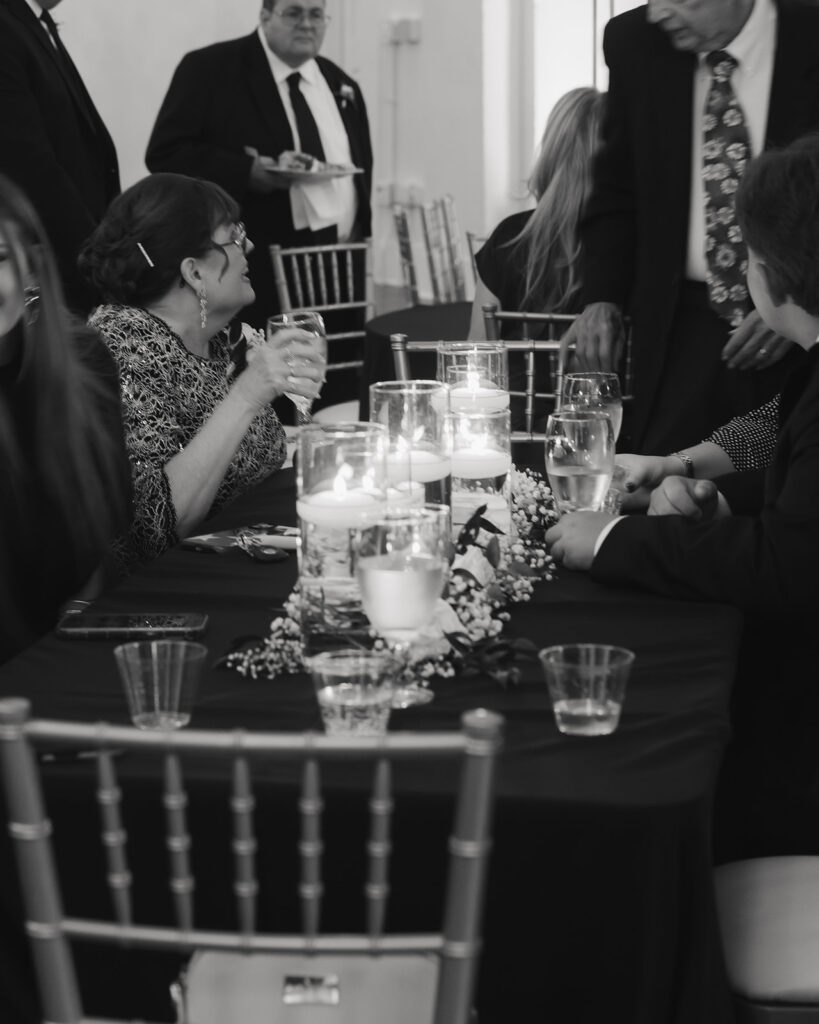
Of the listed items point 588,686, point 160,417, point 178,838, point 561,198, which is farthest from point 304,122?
point 178,838

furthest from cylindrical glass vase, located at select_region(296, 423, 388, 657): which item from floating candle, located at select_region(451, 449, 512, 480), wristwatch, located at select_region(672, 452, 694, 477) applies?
wristwatch, located at select_region(672, 452, 694, 477)

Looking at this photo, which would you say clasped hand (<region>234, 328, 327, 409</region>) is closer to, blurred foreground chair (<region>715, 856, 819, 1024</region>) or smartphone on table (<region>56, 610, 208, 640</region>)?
smartphone on table (<region>56, 610, 208, 640</region>)

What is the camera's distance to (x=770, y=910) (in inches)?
58.0

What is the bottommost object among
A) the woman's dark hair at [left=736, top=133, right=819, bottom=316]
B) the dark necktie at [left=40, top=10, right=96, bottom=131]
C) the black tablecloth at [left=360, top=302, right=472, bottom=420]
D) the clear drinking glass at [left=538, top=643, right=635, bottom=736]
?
the black tablecloth at [left=360, top=302, right=472, bottom=420]

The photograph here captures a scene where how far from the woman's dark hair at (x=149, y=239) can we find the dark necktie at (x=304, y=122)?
2.74 m

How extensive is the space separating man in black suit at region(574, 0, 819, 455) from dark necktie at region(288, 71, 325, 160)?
2.28 metres

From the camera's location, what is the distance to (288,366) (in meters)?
2.28

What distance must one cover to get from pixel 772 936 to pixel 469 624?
446 millimetres

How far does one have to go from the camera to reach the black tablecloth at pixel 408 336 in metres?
3.72

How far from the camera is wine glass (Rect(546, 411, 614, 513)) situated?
1.94m

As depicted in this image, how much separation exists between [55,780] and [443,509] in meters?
0.45

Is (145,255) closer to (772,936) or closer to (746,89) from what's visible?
(746,89)

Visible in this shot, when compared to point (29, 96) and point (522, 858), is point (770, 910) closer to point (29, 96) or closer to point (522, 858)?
point (522, 858)

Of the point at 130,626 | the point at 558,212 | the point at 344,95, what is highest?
the point at 344,95
